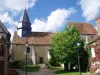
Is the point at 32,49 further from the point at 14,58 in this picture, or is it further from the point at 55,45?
the point at 55,45

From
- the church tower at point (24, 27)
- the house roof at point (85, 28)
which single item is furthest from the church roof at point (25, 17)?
the house roof at point (85, 28)

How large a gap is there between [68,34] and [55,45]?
3547mm

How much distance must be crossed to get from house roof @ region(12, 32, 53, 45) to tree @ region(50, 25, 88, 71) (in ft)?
65.2

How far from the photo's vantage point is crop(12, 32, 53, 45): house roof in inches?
2563

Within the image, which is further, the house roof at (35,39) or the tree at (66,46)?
the house roof at (35,39)

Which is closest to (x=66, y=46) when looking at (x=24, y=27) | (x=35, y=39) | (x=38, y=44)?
(x=38, y=44)

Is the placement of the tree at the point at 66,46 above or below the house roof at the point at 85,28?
below

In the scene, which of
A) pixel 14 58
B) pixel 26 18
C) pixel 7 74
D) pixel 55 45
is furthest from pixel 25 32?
pixel 7 74

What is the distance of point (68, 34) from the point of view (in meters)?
44.9

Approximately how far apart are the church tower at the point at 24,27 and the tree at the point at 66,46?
25441mm

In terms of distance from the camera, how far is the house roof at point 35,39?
6511 centimetres

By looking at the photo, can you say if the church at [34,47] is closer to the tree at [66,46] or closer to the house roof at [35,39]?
the house roof at [35,39]

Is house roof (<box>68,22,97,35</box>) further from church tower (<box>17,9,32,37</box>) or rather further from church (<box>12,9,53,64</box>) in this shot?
church tower (<box>17,9,32,37</box>)

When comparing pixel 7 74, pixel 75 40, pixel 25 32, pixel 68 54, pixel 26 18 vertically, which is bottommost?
pixel 7 74
